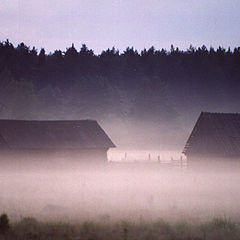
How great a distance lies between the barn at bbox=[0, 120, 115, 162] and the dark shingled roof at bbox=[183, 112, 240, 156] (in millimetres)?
10379

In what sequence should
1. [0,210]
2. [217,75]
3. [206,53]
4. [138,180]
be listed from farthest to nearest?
[206,53] → [217,75] → [138,180] → [0,210]

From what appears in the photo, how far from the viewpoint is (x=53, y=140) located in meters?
54.3

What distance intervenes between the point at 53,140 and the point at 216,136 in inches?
654

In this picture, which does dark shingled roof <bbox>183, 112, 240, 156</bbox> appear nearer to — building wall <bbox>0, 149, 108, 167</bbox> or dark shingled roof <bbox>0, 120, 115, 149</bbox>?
building wall <bbox>0, 149, 108, 167</bbox>

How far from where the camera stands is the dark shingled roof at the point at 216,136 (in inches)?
1895

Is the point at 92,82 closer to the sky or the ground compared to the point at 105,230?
closer to the sky

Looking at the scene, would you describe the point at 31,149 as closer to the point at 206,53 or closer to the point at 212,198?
the point at 212,198

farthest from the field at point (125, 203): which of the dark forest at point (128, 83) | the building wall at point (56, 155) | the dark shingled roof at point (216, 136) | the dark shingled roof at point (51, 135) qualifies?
the dark forest at point (128, 83)

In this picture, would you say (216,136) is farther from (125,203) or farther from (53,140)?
(125,203)

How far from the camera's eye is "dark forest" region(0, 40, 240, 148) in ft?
374

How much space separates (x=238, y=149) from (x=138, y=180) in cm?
1056

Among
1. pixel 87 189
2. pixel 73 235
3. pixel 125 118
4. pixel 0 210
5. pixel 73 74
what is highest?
pixel 73 74

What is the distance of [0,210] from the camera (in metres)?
26.3

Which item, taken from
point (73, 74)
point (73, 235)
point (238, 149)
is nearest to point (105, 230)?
point (73, 235)
